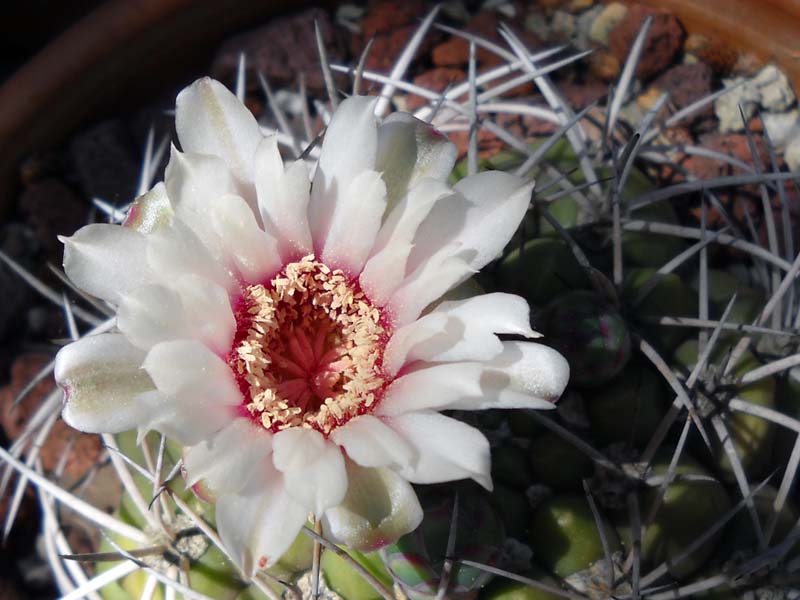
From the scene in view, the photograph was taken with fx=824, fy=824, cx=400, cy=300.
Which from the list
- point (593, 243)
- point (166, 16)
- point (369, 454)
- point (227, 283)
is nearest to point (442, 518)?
point (369, 454)

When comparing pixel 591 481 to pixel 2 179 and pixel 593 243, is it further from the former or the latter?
pixel 2 179

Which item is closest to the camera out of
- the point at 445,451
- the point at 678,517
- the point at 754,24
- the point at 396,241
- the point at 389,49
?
the point at 445,451

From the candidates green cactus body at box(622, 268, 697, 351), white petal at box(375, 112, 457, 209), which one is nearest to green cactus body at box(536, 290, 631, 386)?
green cactus body at box(622, 268, 697, 351)

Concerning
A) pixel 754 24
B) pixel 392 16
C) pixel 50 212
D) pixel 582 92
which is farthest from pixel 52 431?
pixel 754 24

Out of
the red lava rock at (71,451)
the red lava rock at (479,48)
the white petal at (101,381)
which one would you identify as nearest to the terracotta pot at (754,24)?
the red lava rock at (479,48)

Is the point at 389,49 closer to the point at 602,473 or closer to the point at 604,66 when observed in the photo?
the point at 604,66

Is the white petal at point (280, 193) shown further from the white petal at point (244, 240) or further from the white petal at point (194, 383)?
the white petal at point (194, 383)
